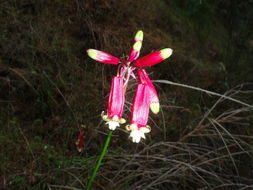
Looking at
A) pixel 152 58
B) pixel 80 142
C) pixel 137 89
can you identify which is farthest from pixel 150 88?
pixel 80 142

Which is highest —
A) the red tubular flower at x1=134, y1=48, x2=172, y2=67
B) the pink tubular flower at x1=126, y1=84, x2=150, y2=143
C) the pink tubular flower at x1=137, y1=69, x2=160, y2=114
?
the red tubular flower at x1=134, y1=48, x2=172, y2=67

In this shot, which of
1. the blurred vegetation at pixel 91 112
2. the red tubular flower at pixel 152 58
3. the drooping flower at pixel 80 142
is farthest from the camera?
the drooping flower at pixel 80 142

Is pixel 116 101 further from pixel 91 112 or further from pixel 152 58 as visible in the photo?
pixel 91 112

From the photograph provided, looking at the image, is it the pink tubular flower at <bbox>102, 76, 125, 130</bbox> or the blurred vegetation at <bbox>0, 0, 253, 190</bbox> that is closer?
the pink tubular flower at <bbox>102, 76, 125, 130</bbox>

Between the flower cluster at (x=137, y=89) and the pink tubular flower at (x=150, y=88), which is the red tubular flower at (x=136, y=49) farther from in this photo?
the pink tubular flower at (x=150, y=88)

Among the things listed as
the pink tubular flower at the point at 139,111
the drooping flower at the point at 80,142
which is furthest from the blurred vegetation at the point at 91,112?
the pink tubular flower at the point at 139,111

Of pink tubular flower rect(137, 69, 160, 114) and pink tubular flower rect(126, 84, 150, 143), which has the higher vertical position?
pink tubular flower rect(137, 69, 160, 114)

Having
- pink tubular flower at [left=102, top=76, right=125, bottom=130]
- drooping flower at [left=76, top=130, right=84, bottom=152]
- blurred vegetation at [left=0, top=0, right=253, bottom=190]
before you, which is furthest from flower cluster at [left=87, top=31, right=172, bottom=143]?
drooping flower at [left=76, top=130, right=84, bottom=152]

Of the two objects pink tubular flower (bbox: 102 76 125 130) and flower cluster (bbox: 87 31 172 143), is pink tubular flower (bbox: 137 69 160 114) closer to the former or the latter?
flower cluster (bbox: 87 31 172 143)
